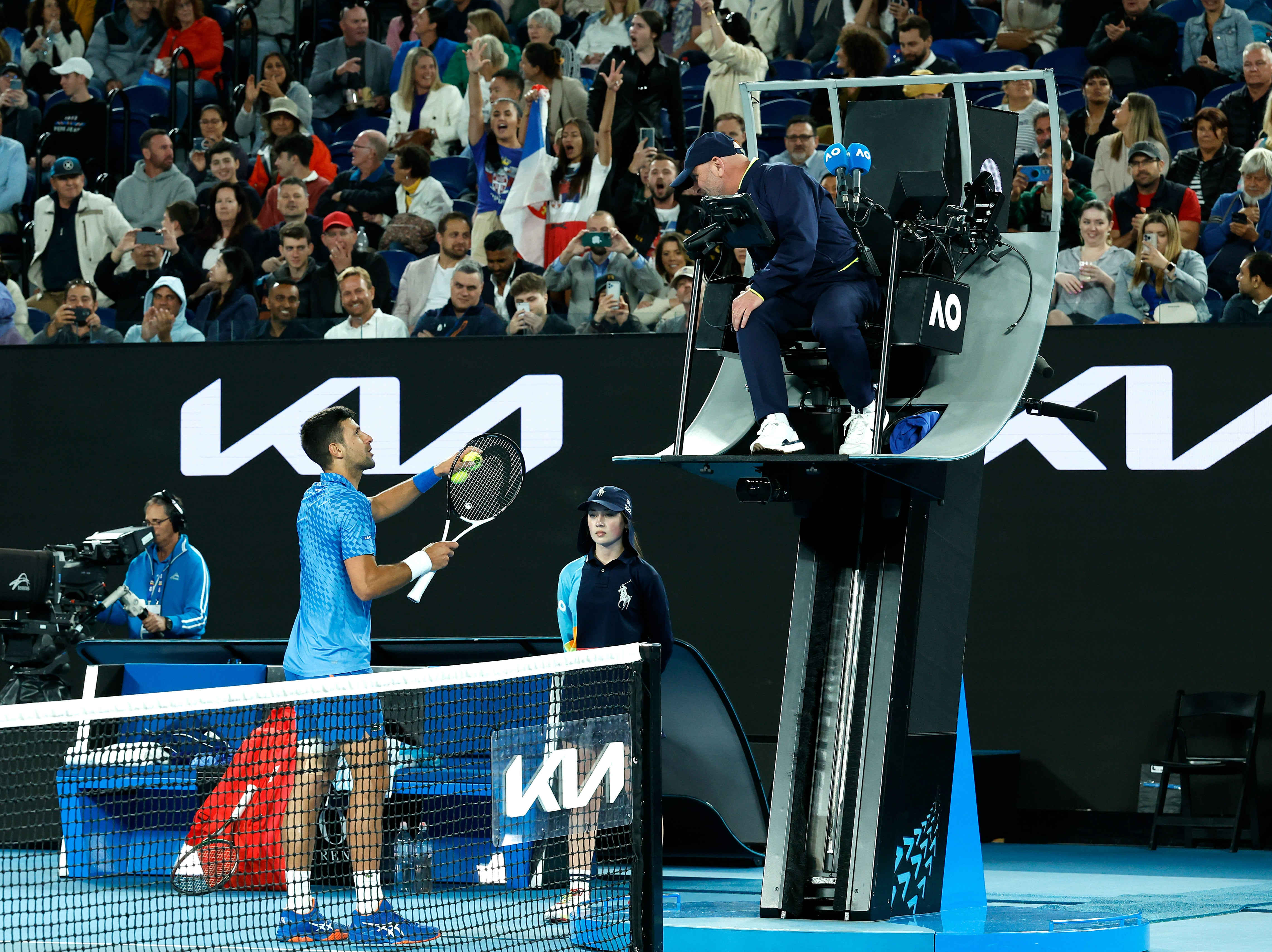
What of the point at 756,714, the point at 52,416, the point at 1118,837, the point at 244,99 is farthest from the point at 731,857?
the point at 244,99

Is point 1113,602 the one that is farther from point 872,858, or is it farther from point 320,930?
point 320,930

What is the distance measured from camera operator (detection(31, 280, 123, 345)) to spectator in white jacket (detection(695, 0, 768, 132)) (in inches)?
171

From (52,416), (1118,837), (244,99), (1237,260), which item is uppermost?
(244,99)

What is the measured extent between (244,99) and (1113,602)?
847cm

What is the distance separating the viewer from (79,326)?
11.5 m

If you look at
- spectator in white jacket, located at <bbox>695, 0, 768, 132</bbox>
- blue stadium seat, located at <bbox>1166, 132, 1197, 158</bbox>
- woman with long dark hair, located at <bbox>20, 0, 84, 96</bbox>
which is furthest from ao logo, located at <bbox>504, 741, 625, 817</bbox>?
woman with long dark hair, located at <bbox>20, 0, 84, 96</bbox>

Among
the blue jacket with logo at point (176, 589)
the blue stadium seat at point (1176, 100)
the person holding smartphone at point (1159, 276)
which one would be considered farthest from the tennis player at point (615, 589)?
the blue stadium seat at point (1176, 100)

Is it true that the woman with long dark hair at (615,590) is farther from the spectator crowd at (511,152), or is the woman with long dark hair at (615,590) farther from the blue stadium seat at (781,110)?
the blue stadium seat at (781,110)

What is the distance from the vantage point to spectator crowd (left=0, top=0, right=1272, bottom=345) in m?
10.6

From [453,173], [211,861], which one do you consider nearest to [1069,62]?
[453,173]

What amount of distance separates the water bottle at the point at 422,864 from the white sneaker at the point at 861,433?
182 centimetres

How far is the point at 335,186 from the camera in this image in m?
13.0

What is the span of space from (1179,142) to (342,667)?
8134 mm

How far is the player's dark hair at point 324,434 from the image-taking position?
247 inches
